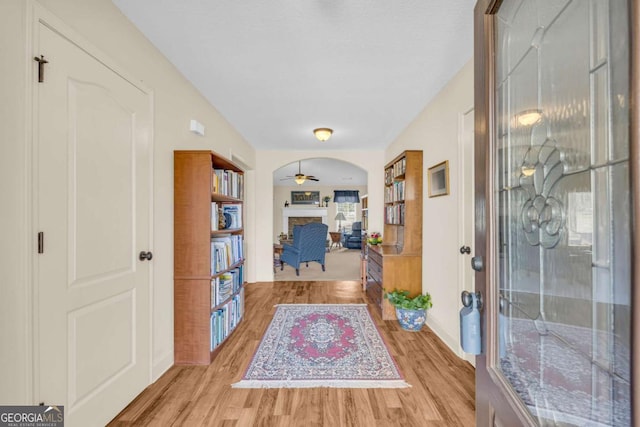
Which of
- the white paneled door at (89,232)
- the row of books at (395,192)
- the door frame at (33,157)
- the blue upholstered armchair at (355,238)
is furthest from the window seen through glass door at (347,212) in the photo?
the door frame at (33,157)

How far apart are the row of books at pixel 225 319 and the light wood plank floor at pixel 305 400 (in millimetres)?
145

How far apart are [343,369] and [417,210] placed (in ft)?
6.03

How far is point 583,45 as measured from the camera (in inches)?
20.8

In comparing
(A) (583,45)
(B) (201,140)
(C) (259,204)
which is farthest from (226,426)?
(C) (259,204)

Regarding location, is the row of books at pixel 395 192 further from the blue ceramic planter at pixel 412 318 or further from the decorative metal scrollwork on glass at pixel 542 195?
the decorative metal scrollwork on glass at pixel 542 195

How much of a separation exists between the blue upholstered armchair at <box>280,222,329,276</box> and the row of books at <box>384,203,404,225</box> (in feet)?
5.53

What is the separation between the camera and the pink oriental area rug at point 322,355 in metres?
1.97

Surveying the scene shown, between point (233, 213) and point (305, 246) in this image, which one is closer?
point (233, 213)

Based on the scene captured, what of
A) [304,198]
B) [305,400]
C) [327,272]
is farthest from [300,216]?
[305,400]

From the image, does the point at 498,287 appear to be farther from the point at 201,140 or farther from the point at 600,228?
the point at 201,140

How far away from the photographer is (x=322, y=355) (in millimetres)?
2318

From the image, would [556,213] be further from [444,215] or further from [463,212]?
[444,215]

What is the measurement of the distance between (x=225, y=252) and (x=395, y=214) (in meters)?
2.23

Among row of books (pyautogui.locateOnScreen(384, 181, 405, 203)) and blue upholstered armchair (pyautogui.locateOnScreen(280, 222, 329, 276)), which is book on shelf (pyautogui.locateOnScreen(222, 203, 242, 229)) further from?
blue upholstered armchair (pyautogui.locateOnScreen(280, 222, 329, 276))
